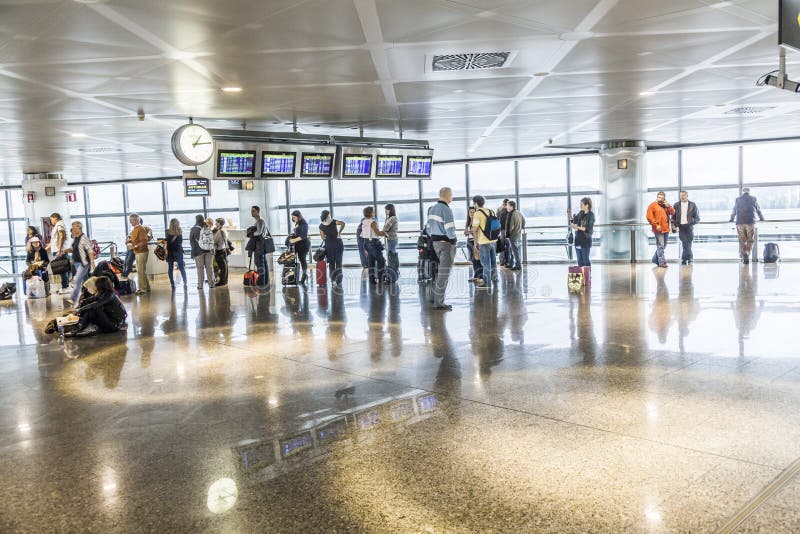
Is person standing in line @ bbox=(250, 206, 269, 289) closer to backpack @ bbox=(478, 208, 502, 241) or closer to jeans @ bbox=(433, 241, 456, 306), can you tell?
backpack @ bbox=(478, 208, 502, 241)

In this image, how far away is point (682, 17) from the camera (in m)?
6.55

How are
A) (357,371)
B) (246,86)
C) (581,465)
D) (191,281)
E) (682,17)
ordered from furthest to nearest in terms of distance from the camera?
(191,281)
(246,86)
(682,17)
(357,371)
(581,465)

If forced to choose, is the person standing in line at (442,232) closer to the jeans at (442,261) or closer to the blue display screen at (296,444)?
the jeans at (442,261)

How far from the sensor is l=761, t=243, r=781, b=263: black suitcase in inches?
615

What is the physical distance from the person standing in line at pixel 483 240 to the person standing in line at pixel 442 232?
94.9 inches

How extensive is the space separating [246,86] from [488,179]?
49.4 ft

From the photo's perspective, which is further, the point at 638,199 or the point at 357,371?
the point at 638,199

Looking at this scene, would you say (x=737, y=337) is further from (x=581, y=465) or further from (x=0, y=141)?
(x=0, y=141)

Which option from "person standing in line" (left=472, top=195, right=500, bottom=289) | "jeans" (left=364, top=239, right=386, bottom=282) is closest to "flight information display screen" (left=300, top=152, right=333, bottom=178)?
"jeans" (left=364, top=239, right=386, bottom=282)

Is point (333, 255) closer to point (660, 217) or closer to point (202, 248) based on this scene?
point (202, 248)

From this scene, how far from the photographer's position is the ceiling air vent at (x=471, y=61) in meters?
7.86

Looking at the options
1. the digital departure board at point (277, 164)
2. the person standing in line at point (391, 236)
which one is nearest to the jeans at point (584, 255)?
the person standing in line at point (391, 236)

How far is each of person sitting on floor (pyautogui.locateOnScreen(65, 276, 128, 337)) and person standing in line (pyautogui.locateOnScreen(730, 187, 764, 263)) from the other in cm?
1410

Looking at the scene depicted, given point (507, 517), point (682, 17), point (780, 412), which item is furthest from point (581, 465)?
point (682, 17)
